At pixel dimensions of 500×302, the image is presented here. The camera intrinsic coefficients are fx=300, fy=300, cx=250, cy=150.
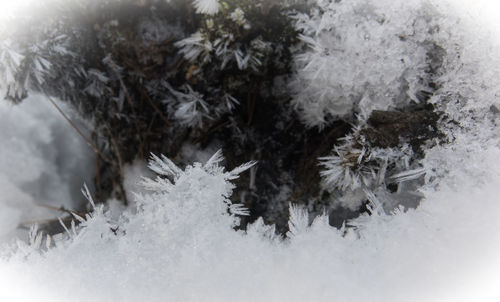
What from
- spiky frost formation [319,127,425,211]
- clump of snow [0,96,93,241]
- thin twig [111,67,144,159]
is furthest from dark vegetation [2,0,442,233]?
clump of snow [0,96,93,241]

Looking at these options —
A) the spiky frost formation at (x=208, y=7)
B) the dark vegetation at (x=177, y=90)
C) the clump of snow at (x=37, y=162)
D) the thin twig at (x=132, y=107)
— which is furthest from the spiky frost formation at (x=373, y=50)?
the clump of snow at (x=37, y=162)

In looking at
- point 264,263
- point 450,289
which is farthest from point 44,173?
point 450,289

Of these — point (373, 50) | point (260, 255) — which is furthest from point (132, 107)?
point (373, 50)

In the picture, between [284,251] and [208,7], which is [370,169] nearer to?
[284,251]

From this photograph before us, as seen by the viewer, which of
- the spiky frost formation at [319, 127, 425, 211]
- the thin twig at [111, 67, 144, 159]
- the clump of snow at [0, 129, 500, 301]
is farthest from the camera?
the thin twig at [111, 67, 144, 159]

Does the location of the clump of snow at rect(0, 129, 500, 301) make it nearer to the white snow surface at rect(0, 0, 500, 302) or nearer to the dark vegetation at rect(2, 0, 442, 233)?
the white snow surface at rect(0, 0, 500, 302)

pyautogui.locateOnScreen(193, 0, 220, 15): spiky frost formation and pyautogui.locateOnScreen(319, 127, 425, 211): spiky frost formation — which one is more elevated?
pyautogui.locateOnScreen(193, 0, 220, 15): spiky frost formation

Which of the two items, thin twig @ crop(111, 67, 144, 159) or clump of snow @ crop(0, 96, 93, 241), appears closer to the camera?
thin twig @ crop(111, 67, 144, 159)

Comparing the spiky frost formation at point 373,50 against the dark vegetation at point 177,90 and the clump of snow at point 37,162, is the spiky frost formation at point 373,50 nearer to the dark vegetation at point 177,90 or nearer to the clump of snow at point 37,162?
the dark vegetation at point 177,90
